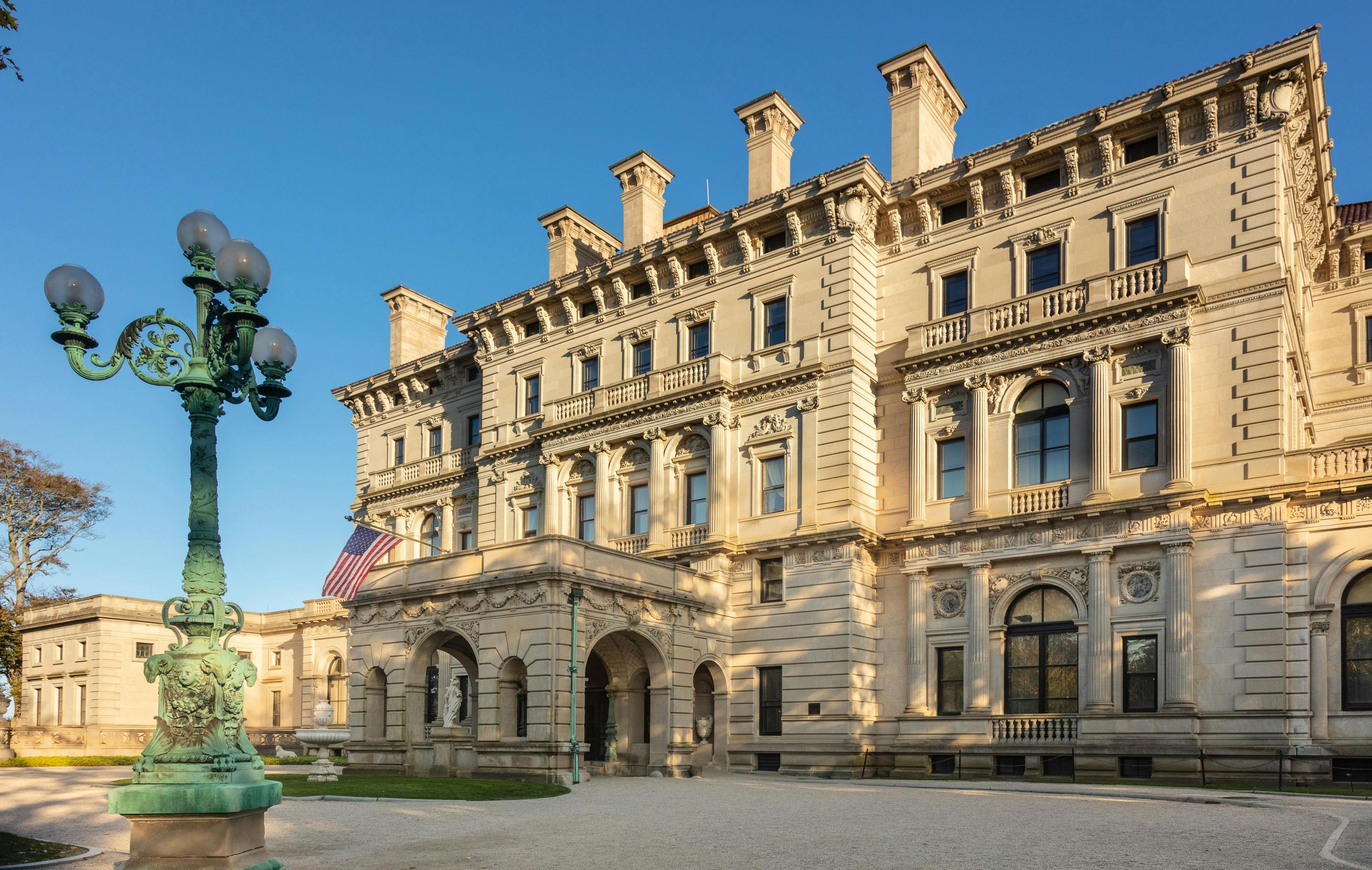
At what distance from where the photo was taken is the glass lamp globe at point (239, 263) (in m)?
12.3

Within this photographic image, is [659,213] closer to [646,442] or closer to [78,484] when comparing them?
[646,442]

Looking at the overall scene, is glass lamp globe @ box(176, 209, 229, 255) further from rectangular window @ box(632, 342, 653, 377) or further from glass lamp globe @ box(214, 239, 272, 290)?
rectangular window @ box(632, 342, 653, 377)

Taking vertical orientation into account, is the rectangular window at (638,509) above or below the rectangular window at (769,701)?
above

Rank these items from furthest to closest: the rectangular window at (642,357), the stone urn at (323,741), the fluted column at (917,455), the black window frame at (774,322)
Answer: the rectangular window at (642,357)
the black window frame at (774,322)
the fluted column at (917,455)
the stone urn at (323,741)

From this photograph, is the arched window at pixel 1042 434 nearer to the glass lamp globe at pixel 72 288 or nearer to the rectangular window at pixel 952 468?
the rectangular window at pixel 952 468

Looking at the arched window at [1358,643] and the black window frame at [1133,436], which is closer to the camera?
the arched window at [1358,643]

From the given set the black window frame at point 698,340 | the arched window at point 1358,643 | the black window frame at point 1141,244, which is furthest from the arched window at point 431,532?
the arched window at point 1358,643

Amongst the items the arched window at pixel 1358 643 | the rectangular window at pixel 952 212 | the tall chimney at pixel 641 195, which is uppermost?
the tall chimney at pixel 641 195

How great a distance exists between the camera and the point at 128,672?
58.8 meters

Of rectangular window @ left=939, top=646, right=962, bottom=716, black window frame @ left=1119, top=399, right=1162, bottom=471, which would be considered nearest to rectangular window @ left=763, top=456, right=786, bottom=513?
rectangular window @ left=939, top=646, right=962, bottom=716

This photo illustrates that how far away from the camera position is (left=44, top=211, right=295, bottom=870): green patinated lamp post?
11.2m

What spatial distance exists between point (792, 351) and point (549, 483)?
36.7 feet

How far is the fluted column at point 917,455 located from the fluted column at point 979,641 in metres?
2.51

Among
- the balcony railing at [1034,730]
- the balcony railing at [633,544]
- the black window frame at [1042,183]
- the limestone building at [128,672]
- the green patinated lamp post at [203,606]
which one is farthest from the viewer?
the limestone building at [128,672]
